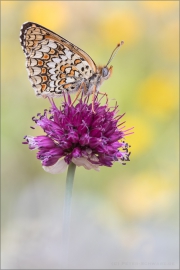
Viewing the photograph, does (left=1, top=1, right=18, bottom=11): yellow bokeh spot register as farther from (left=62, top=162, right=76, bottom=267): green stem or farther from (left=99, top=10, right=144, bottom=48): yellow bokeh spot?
(left=62, top=162, right=76, bottom=267): green stem

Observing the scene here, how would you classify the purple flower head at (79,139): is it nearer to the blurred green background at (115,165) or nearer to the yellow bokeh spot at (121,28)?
the blurred green background at (115,165)

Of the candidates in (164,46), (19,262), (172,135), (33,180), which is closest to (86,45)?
(164,46)

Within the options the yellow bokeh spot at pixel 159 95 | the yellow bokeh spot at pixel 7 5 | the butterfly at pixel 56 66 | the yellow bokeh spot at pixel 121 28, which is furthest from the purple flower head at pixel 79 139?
the yellow bokeh spot at pixel 7 5

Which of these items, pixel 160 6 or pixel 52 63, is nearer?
pixel 52 63

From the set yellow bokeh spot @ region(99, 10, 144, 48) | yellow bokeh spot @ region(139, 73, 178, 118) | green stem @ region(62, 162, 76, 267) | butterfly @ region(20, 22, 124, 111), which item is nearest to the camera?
green stem @ region(62, 162, 76, 267)

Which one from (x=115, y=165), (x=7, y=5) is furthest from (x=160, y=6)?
(x=115, y=165)

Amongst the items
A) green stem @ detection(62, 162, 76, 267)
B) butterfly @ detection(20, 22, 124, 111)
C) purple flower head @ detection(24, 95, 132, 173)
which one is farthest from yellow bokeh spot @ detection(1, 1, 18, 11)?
green stem @ detection(62, 162, 76, 267)

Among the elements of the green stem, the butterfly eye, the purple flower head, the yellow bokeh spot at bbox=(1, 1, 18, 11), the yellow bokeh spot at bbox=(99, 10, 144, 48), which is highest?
the yellow bokeh spot at bbox=(1, 1, 18, 11)

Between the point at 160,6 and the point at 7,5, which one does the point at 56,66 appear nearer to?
the point at 7,5
